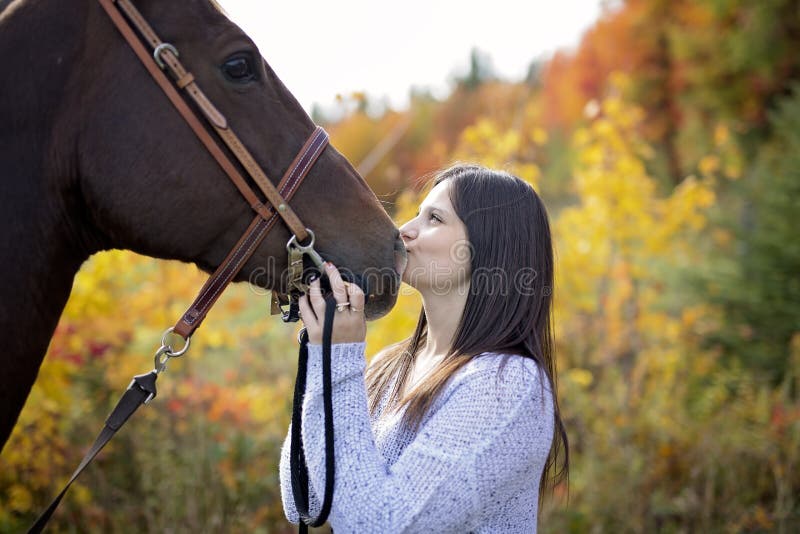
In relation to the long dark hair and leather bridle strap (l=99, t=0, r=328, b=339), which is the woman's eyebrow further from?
leather bridle strap (l=99, t=0, r=328, b=339)

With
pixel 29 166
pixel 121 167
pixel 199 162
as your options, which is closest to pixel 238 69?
pixel 199 162

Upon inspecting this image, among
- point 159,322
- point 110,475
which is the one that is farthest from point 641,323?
point 110,475

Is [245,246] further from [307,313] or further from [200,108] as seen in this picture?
[200,108]

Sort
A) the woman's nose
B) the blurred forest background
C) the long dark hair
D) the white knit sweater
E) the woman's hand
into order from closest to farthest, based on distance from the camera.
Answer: the white knit sweater, the woman's hand, the long dark hair, the woman's nose, the blurred forest background

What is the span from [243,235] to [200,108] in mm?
343

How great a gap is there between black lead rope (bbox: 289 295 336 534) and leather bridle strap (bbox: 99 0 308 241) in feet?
0.94

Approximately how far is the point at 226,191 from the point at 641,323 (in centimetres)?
592

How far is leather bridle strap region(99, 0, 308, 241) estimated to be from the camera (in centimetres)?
163

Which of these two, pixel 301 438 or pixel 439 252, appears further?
pixel 439 252

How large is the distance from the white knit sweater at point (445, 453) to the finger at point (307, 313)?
65mm

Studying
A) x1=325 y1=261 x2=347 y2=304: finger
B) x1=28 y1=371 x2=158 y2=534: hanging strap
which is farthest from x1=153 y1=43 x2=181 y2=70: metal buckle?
x1=28 y1=371 x2=158 y2=534: hanging strap

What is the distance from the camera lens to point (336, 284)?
1703mm

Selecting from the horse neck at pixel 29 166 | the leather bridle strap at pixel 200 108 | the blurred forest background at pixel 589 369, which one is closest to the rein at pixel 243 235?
the leather bridle strap at pixel 200 108

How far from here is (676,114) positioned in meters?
18.5
